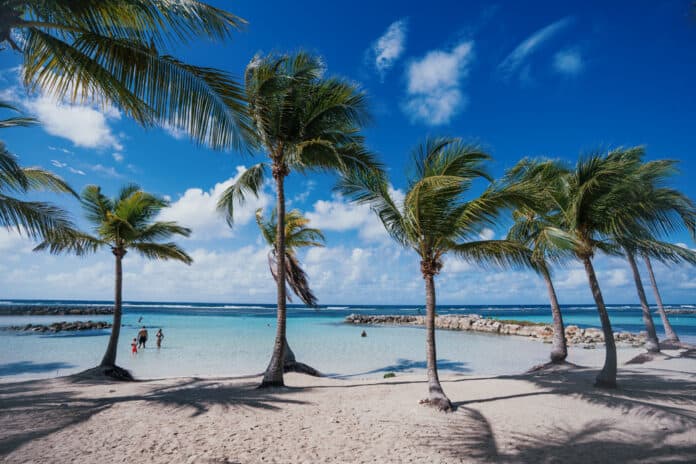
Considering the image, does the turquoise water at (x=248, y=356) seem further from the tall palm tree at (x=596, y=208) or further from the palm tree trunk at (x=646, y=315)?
the tall palm tree at (x=596, y=208)

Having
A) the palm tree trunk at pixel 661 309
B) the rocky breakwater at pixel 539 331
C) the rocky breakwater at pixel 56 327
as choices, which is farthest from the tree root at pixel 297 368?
the rocky breakwater at pixel 56 327

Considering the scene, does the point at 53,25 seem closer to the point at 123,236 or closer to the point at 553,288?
the point at 123,236

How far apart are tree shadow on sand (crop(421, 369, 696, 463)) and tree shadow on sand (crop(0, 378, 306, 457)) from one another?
3.12m

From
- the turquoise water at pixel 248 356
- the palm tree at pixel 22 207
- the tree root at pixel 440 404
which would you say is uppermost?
the palm tree at pixel 22 207

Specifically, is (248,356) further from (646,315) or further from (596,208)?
(646,315)

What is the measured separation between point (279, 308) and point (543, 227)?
6226 mm

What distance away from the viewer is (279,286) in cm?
850

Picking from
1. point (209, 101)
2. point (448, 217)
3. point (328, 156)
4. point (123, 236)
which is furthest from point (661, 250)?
point (123, 236)

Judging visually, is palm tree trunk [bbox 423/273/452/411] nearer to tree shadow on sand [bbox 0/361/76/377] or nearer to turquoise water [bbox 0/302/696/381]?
turquoise water [bbox 0/302/696/381]

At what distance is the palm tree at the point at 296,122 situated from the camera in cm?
808

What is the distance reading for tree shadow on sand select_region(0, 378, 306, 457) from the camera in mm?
5012

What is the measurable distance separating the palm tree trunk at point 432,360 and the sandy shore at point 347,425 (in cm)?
24

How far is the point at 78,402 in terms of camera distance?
6.62 metres

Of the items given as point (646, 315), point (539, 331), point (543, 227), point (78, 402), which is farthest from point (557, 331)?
point (539, 331)
